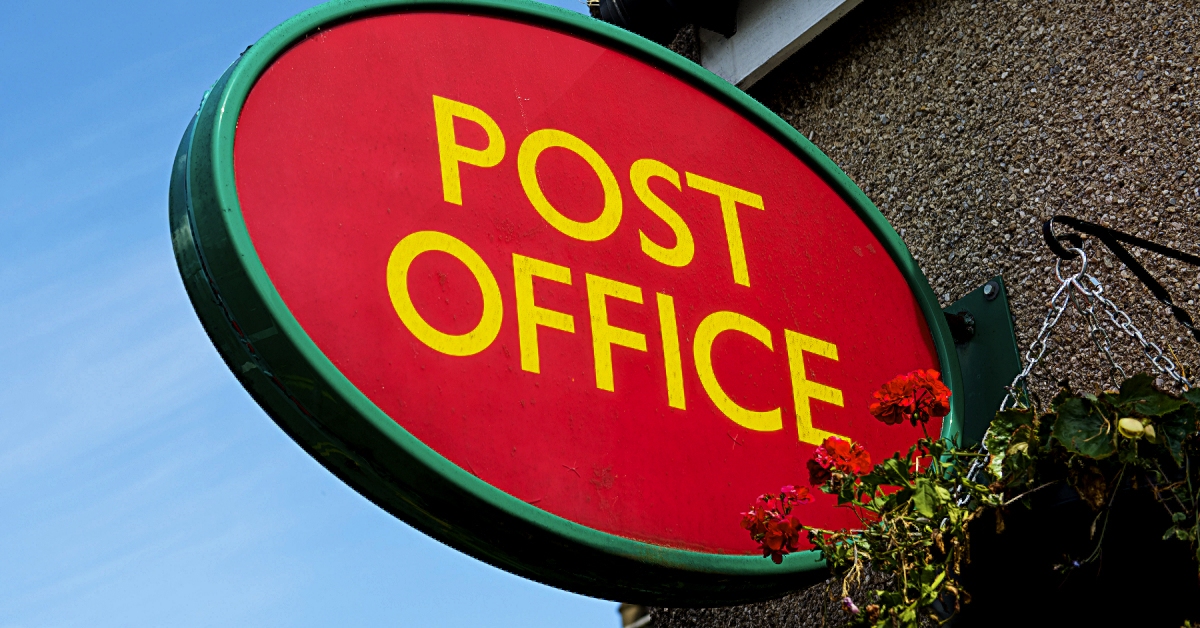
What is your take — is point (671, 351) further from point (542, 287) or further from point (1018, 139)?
point (1018, 139)

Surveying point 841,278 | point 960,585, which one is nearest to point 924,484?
point 960,585

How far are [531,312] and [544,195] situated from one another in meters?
0.25

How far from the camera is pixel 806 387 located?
2344 mm

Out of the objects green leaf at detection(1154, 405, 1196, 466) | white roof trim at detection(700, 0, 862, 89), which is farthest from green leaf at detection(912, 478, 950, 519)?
white roof trim at detection(700, 0, 862, 89)

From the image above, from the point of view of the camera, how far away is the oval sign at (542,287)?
187 centimetres

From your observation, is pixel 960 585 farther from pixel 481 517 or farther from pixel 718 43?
pixel 718 43

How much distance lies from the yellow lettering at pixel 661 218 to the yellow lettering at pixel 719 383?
123 mm

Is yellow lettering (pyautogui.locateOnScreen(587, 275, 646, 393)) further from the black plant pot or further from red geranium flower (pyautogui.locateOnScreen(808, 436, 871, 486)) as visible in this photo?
the black plant pot

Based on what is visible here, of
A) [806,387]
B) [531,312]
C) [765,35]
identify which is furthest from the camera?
[765,35]

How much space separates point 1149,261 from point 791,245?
769mm

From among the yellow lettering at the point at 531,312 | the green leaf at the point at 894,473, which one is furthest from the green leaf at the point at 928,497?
the yellow lettering at the point at 531,312

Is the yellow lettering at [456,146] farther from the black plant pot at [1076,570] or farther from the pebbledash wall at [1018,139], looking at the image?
the pebbledash wall at [1018,139]

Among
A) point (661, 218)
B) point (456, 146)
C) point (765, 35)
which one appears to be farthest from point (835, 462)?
point (765, 35)

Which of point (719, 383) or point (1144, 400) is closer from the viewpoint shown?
point (1144, 400)
